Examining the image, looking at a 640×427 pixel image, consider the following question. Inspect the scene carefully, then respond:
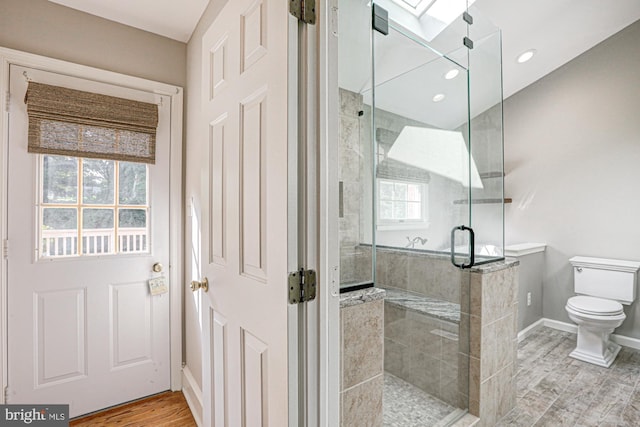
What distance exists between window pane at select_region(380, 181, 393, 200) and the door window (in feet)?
5.14

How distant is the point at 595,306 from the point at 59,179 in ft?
13.5

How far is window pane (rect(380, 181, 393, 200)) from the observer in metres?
1.77

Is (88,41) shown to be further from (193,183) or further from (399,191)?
(399,191)

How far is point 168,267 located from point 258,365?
1.49 meters

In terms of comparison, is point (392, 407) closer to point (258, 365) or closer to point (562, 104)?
point (258, 365)

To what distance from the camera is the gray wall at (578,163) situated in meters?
2.98

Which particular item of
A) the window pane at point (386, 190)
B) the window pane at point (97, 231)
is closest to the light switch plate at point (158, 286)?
the window pane at point (97, 231)

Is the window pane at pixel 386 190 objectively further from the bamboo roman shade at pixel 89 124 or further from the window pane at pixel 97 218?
the window pane at pixel 97 218

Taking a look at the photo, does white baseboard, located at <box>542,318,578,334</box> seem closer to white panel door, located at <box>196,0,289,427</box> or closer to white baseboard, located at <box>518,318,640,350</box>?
white baseboard, located at <box>518,318,640,350</box>

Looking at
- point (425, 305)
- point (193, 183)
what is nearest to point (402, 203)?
point (425, 305)

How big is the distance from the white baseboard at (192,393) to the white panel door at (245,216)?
532mm

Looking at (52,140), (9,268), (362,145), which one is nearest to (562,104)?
(362,145)

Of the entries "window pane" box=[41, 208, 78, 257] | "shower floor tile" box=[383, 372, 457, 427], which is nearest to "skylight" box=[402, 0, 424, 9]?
"shower floor tile" box=[383, 372, 457, 427]

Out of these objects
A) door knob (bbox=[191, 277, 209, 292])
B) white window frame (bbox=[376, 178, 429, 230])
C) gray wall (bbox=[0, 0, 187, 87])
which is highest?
gray wall (bbox=[0, 0, 187, 87])
